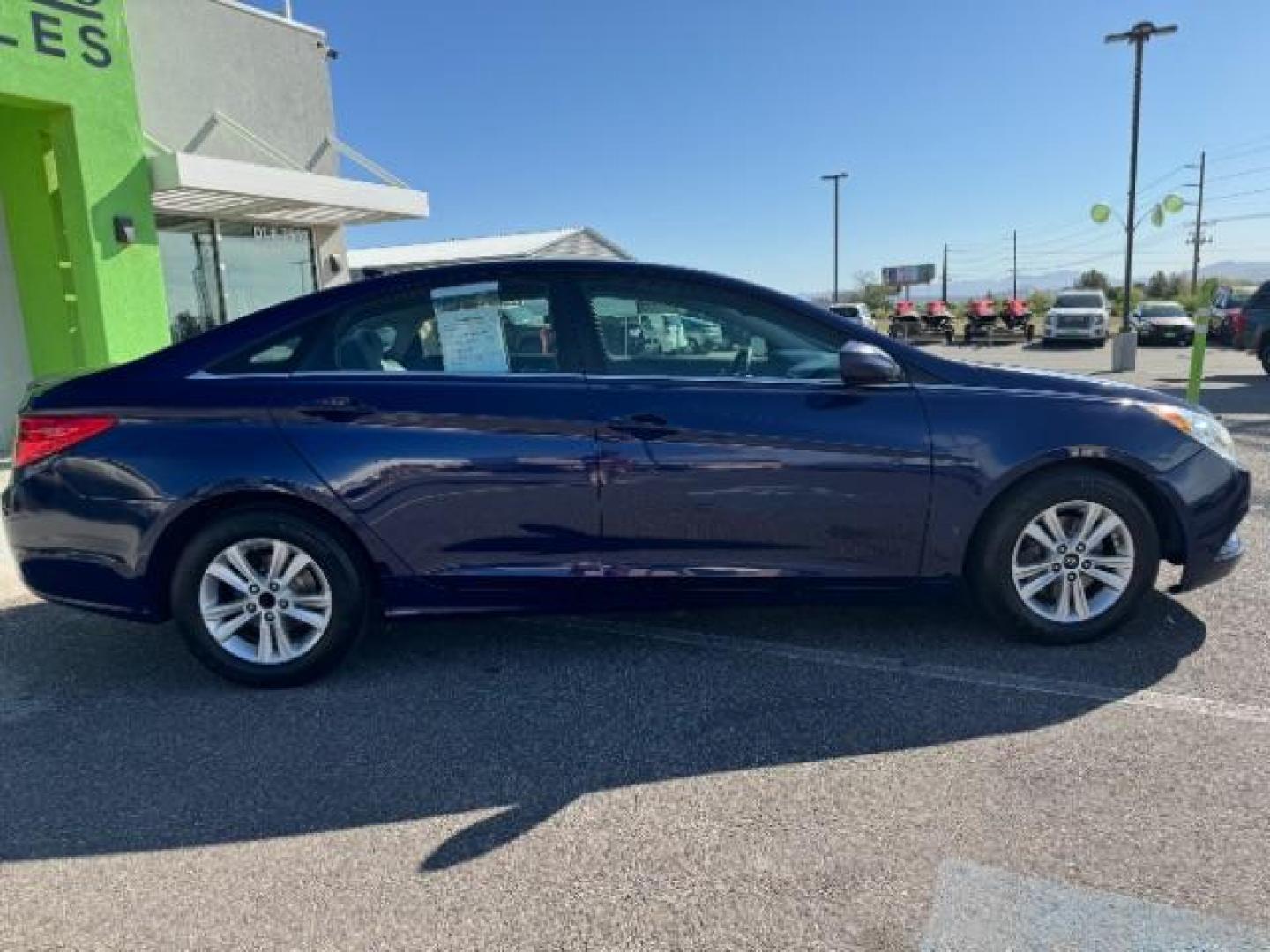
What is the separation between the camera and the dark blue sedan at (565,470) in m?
3.41

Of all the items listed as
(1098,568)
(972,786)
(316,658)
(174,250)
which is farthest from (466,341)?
(174,250)

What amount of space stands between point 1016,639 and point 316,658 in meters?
2.86

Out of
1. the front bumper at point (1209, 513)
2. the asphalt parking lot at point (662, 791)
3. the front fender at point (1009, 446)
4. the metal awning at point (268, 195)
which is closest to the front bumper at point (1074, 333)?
the metal awning at point (268, 195)

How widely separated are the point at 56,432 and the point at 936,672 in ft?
11.6

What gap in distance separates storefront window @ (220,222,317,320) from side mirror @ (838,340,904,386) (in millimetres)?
9494

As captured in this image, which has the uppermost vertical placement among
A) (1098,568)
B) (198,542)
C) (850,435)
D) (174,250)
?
(174,250)

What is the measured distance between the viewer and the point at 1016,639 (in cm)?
370

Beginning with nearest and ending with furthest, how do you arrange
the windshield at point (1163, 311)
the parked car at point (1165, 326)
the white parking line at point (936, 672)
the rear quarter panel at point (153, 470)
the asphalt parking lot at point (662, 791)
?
the asphalt parking lot at point (662, 791) → the white parking line at point (936, 672) → the rear quarter panel at point (153, 470) → the parked car at point (1165, 326) → the windshield at point (1163, 311)

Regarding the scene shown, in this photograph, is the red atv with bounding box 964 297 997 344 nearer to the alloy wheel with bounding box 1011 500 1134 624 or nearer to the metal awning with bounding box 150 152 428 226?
the metal awning with bounding box 150 152 428 226

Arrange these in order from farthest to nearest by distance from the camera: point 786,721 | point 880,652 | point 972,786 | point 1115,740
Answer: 1. point 880,652
2. point 786,721
3. point 1115,740
4. point 972,786

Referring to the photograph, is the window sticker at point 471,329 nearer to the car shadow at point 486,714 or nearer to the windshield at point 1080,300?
the car shadow at point 486,714

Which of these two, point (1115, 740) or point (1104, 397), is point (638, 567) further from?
point (1104, 397)

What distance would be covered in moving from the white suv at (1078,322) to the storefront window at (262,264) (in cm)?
2179

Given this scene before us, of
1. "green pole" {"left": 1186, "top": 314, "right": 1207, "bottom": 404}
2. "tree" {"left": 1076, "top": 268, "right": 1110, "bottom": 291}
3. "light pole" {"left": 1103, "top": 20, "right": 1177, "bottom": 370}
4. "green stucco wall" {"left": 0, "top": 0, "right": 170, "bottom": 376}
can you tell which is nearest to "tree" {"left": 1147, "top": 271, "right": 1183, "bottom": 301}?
"tree" {"left": 1076, "top": 268, "right": 1110, "bottom": 291}
